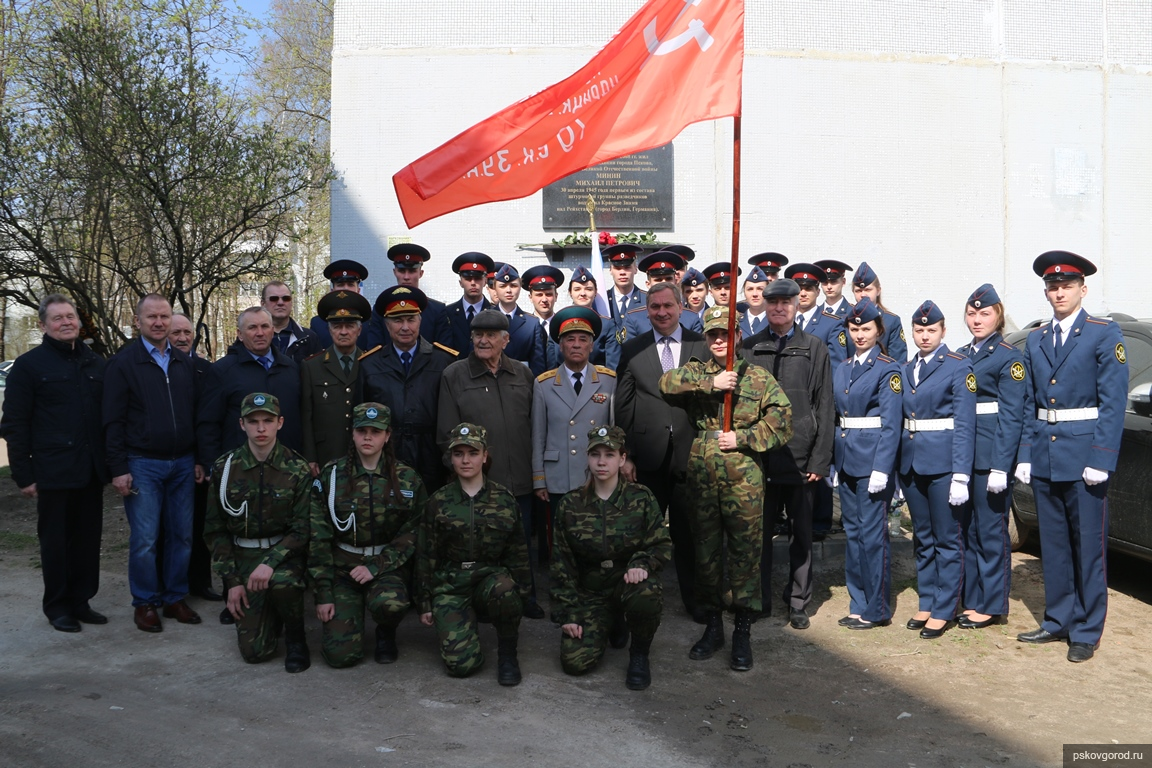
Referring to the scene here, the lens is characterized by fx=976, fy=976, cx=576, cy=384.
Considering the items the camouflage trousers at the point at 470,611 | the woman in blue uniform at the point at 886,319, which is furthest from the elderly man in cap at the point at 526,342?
the woman in blue uniform at the point at 886,319

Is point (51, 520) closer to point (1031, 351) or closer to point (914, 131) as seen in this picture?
point (1031, 351)

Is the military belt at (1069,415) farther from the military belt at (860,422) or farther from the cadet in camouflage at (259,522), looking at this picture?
the cadet in camouflage at (259,522)

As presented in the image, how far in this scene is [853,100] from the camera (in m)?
11.7

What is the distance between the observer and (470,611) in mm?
4988

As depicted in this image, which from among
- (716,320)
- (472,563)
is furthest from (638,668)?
(716,320)

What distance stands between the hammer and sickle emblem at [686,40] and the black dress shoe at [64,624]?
453cm

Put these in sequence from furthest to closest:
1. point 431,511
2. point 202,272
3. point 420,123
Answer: point 420,123, point 202,272, point 431,511

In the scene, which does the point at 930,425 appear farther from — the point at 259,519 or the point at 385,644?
the point at 259,519

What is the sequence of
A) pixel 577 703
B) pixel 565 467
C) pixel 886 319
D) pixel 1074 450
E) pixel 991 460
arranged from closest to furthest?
pixel 577 703 < pixel 1074 450 < pixel 991 460 < pixel 565 467 < pixel 886 319

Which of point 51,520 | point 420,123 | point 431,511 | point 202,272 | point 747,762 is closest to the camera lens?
point 747,762

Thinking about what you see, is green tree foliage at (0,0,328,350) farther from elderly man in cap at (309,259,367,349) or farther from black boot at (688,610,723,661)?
black boot at (688,610,723,661)

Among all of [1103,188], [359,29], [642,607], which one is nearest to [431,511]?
[642,607]

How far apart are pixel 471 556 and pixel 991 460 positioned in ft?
9.91

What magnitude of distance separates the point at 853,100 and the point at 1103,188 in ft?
11.1
